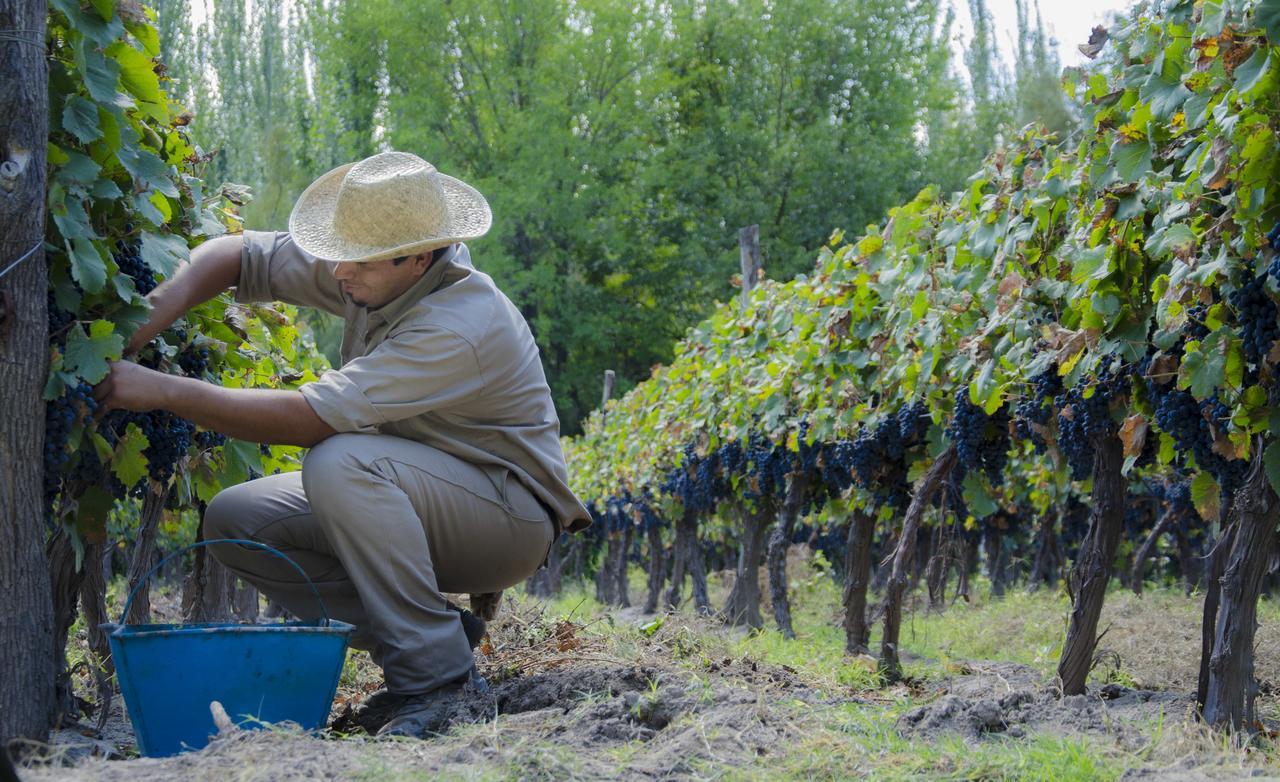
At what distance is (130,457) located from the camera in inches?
145

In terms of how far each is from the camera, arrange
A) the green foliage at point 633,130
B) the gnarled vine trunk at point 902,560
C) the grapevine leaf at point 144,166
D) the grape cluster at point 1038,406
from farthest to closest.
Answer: the green foliage at point 633,130 → the gnarled vine trunk at point 902,560 → the grape cluster at point 1038,406 → the grapevine leaf at point 144,166

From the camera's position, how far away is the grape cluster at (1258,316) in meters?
3.54

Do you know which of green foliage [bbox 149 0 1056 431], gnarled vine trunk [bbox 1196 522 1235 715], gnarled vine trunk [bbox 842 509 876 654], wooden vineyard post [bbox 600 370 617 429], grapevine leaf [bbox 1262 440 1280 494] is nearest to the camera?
grapevine leaf [bbox 1262 440 1280 494]

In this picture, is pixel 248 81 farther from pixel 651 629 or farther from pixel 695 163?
pixel 651 629

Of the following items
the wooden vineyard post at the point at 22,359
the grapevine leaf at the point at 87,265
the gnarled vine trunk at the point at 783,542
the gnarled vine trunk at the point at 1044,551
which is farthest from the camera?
the gnarled vine trunk at the point at 1044,551

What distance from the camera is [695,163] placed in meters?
34.0

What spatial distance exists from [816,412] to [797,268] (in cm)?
2345

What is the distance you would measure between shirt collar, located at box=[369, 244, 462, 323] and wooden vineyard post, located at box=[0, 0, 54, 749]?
38.0 inches

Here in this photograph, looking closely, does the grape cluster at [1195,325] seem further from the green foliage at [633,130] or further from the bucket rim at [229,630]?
the green foliage at [633,130]

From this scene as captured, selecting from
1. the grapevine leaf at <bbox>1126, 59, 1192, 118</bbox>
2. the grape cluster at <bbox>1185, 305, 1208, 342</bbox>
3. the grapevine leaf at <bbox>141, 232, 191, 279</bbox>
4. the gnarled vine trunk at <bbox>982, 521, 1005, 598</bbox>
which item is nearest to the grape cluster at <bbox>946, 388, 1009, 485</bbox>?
the grape cluster at <bbox>1185, 305, 1208, 342</bbox>

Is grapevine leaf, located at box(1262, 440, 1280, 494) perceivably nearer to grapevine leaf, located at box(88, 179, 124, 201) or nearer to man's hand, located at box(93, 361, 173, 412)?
man's hand, located at box(93, 361, 173, 412)

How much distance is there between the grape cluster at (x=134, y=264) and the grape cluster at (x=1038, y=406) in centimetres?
327

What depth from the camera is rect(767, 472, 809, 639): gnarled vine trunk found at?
30.4 feet

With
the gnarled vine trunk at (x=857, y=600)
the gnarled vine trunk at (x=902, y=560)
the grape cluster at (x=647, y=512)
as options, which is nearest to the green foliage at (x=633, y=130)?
the grape cluster at (x=647, y=512)
